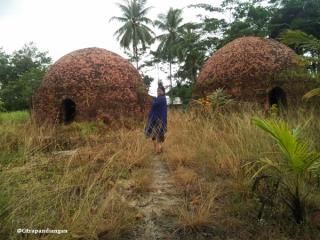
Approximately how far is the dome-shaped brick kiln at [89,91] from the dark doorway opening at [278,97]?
4254 millimetres

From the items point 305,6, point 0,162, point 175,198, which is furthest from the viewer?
point 305,6

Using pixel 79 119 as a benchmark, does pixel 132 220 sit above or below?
below

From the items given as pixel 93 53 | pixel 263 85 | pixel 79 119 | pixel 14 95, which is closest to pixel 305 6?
pixel 263 85

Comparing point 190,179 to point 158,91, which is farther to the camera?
point 158,91

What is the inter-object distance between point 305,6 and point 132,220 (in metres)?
17.6

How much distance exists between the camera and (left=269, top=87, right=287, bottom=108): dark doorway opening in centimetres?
1114

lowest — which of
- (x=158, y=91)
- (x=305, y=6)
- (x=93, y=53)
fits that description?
(x=158, y=91)

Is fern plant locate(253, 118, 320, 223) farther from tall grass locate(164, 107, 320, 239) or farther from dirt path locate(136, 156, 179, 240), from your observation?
dirt path locate(136, 156, 179, 240)

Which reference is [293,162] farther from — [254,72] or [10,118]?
[10,118]

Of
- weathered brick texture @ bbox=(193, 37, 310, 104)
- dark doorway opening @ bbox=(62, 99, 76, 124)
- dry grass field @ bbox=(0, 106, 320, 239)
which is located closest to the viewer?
dry grass field @ bbox=(0, 106, 320, 239)

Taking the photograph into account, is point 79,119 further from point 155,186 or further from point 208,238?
point 208,238

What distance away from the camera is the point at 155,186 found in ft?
15.8

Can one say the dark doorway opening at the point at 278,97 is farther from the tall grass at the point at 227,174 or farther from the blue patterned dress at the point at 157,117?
the blue patterned dress at the point at 157,117

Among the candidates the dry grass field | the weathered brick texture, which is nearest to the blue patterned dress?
the dry grass field
